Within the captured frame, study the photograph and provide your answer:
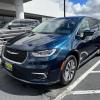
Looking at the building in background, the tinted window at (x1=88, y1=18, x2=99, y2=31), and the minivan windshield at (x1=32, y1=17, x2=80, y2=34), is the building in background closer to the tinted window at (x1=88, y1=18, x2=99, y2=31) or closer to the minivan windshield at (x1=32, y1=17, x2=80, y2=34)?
the tinted window at (x1=88, y1=18, x2=99, y2=31)

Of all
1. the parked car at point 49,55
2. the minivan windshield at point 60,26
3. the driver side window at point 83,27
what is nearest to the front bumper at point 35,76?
the parked car at point 49,55

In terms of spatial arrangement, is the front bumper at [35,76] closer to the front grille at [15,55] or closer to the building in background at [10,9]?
the front grille at [15,55]

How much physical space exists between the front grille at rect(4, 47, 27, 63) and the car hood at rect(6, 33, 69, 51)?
4.0 inches

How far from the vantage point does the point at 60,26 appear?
5.70 metres

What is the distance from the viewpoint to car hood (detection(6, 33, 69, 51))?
4461 millimetres

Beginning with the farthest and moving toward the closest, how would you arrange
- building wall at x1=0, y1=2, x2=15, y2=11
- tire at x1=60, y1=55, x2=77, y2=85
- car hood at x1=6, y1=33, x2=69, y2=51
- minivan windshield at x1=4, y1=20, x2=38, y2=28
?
building wall at x1=0, y1=2, x2=15, y2=11 → minivan windshield at x1=4, y1=20, x2=38, y2=28 → tire at x1=60, y1=55, x2=77, y2=85 → car hood at x1=6, y1=33, x2=69, y2=51

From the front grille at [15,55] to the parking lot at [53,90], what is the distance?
74cm

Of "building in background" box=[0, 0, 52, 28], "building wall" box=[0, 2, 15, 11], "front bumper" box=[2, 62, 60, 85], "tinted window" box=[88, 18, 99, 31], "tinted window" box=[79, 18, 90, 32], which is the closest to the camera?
"front bumper" box=[2, 62, 60, 85]

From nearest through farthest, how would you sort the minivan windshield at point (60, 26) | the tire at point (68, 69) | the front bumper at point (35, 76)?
the front bumper at point (35, 76), the tire at point (68, 69), the minivan windshield at point (60, 26)

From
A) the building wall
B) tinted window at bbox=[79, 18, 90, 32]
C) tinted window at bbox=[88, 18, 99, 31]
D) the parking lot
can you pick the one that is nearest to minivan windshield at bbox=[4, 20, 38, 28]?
tinted window at bbox=[88, 18, 99, 31]

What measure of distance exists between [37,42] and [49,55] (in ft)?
1.74

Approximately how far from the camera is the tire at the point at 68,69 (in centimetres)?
463

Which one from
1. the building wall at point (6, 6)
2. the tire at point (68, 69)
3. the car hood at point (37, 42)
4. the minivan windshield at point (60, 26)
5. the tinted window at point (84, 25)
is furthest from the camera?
the building wall at point (6, 6)

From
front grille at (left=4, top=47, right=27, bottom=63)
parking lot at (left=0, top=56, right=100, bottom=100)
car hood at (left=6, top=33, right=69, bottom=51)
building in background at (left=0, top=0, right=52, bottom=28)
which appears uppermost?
building in background at (left=0, top=0, right=52, bottom=28)
